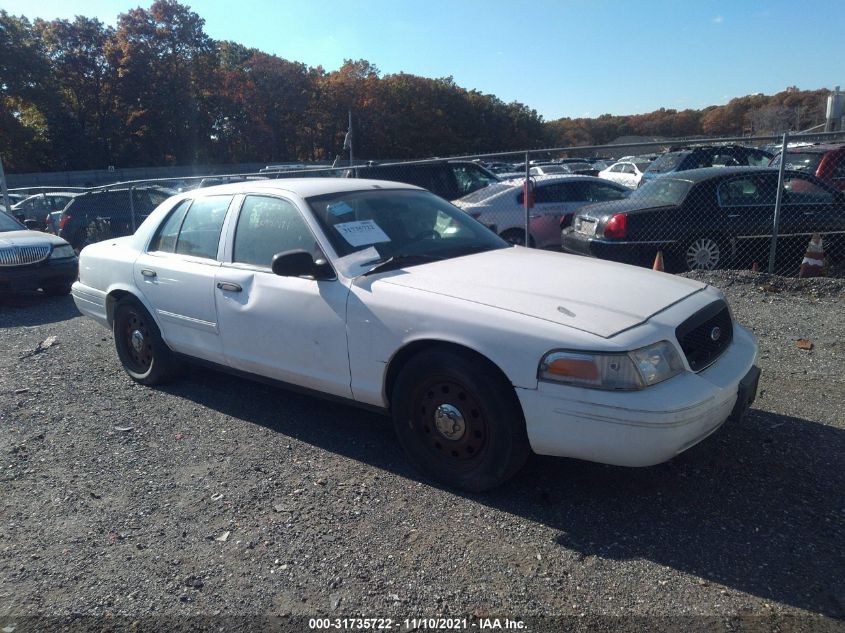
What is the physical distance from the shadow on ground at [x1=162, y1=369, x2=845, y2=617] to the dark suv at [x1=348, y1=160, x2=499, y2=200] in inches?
296

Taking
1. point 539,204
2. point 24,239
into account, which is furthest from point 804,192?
point 24,239

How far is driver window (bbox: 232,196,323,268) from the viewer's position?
428 centimetres

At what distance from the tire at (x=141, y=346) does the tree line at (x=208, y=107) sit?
38.3 meters

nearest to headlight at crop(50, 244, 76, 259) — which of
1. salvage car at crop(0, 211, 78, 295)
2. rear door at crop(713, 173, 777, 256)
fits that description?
salvage car at crop(0, 211, 78, 295)

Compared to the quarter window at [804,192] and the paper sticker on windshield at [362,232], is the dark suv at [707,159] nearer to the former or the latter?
the quarter window at [804,192]

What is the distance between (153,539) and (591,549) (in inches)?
82.7

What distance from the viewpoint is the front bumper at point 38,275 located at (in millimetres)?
9227

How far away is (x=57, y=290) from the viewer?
10.1 metres

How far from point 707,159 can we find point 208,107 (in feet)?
129

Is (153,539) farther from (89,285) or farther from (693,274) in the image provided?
(693,274)

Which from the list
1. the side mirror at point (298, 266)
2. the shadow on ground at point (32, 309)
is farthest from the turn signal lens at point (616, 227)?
the shadow on ground at point (32, 309)

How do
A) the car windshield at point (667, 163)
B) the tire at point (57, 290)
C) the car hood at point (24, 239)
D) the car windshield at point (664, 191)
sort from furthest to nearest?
the car windshield at point (667, 163) → the tire at point (57, 290) → the car hood at point (24, 239) → the car windshield at point (664, 191)

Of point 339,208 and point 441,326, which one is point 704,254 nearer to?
point 339,208

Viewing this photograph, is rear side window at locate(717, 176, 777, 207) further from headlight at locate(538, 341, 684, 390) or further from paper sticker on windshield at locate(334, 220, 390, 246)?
headlight at locate(538, 341, 684, 390)
